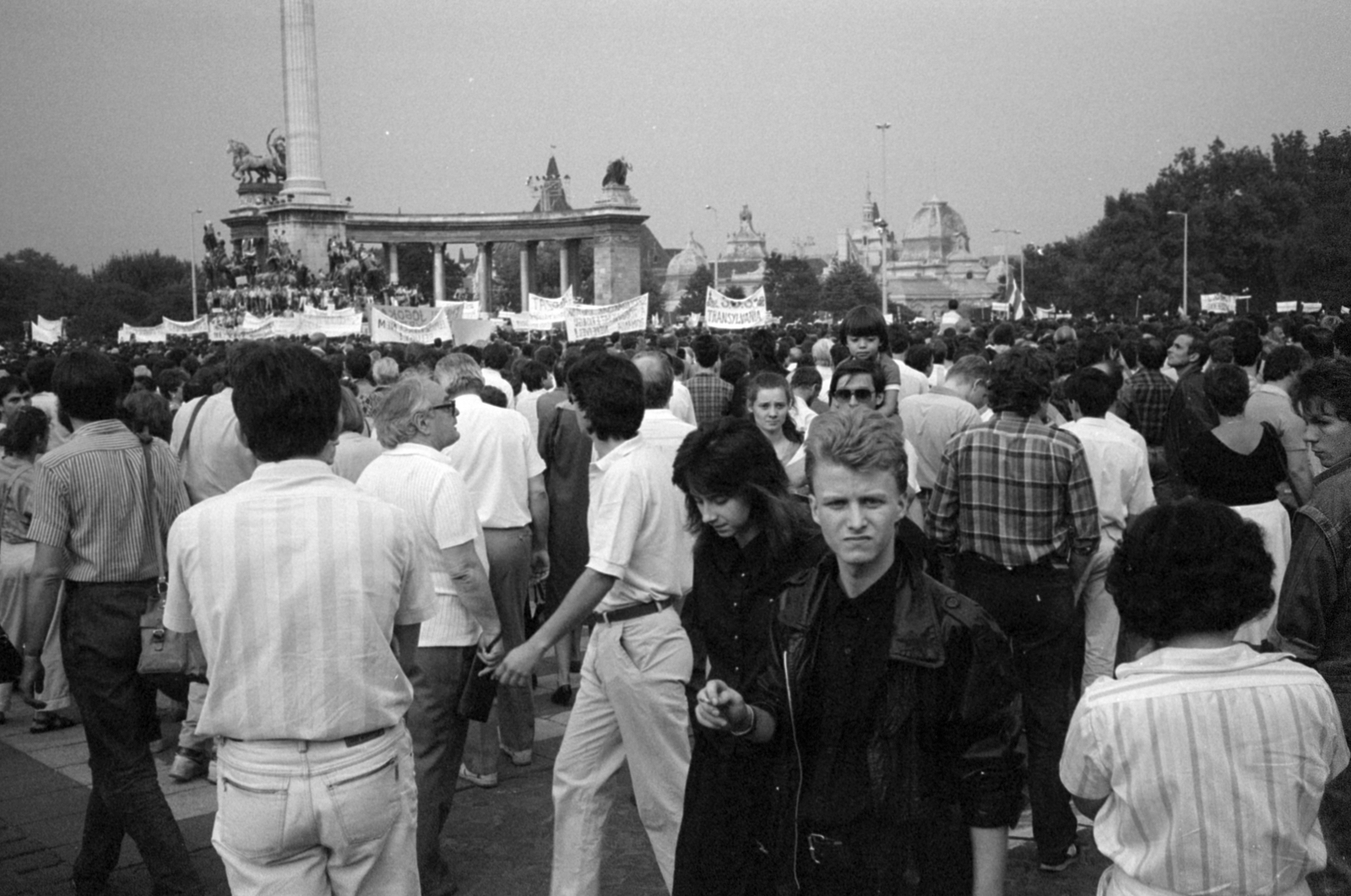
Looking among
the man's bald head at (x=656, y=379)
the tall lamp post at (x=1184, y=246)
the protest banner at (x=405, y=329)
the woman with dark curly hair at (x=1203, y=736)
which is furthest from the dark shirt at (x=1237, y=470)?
the tall lamp post at (x=1184, y=246)

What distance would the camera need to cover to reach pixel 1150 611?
9.31 ft

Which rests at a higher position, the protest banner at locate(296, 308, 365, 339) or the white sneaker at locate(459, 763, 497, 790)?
the protest banner at locate(296, 308, 365, 339)

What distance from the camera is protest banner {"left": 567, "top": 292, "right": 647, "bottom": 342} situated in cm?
2433

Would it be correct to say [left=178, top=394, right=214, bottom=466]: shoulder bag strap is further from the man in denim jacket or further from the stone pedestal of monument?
the stone pedestal of monument

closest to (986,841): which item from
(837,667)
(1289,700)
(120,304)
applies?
(837,667)

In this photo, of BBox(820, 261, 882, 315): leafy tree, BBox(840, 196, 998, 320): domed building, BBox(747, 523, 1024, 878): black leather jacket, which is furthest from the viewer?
BBox(840, 196, 998, 320): domed building

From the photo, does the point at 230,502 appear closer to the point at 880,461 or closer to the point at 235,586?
the point at 235,586

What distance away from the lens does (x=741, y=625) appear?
4.12m

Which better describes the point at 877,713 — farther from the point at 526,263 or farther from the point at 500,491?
the point at 526,263

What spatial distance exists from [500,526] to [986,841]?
15.8ft

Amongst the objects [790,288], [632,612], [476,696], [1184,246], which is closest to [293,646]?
[632,612]

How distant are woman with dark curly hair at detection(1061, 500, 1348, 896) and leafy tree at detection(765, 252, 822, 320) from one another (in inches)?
3474

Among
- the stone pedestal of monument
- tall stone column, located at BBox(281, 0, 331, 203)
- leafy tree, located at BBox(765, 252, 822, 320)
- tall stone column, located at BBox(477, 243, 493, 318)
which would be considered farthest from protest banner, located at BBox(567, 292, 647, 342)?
leafy tree, located at BBox(765, 252, 822, 320)

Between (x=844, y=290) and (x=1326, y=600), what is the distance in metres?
85.5
